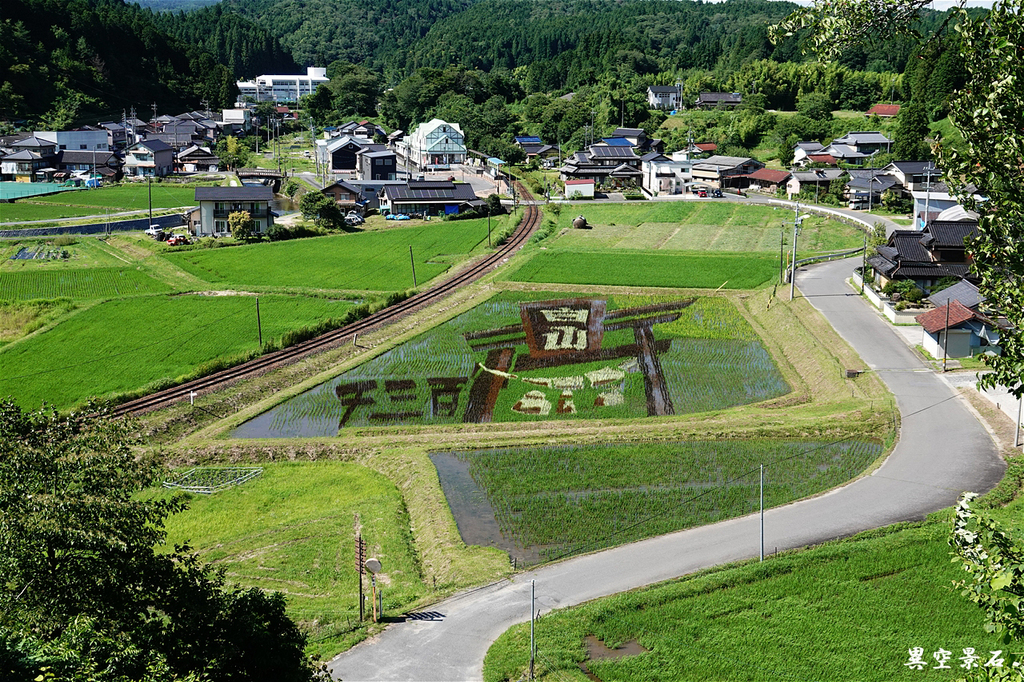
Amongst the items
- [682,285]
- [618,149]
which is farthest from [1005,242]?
[618,149]

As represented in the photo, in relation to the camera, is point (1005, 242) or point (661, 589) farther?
point (661, 589)

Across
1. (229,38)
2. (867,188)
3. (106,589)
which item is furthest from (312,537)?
(229,38)

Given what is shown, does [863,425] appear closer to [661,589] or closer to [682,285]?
[661,589]

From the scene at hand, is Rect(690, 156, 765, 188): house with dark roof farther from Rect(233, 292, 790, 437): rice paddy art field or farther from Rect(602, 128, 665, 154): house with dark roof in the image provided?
Rect(233, 292, 790, 437): rice paddy art field

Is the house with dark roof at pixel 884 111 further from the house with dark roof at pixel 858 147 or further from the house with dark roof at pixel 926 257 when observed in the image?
the house with dark roof at pixel 926 257

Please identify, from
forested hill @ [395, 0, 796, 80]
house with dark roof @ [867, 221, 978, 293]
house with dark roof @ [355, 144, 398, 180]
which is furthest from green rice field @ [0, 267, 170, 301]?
forested hill @ [395, 0, 796, 80]

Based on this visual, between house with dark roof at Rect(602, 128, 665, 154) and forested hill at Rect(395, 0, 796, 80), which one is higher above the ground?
forested hill at Rect(395, 0, 796, 80)
